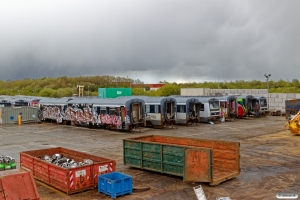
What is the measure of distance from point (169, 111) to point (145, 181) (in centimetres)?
2152

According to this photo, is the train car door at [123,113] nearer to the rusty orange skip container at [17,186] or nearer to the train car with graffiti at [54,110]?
the train car with graffiti at [54,110]

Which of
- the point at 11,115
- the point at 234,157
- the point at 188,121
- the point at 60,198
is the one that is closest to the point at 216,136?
the point at 188,121

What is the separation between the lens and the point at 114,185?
A: 11898 millimetres

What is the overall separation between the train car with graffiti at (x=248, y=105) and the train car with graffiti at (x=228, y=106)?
1.48 m

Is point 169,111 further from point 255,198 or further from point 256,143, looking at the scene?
point 255,198

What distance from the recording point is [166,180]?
46.4 feet

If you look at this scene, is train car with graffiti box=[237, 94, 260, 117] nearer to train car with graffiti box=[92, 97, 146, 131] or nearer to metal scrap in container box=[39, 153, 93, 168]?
train car with graffiti box=[92, 97, 146, 131]

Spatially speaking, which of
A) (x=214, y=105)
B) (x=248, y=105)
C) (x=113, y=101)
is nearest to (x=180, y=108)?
(x=214, y=105)

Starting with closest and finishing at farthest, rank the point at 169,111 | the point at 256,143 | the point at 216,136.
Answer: the point at 256,143 < the point at 216,136 < the point at 169,111

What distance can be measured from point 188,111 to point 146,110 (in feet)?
14.5

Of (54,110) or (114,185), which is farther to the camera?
(54,110)

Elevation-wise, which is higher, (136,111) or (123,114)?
(136,111)

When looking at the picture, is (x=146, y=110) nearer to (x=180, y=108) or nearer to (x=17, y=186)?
(x=180, y=108)

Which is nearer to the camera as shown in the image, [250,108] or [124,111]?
[124,111]
